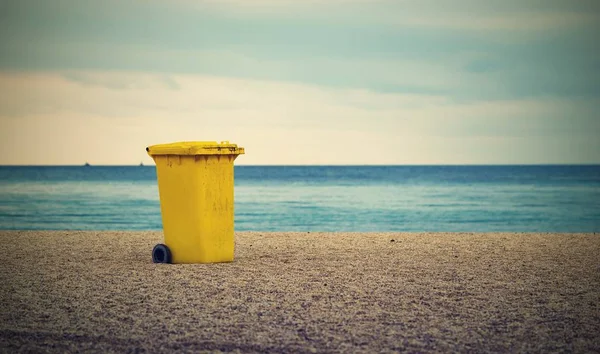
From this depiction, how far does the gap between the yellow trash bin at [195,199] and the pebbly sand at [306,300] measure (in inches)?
14.3

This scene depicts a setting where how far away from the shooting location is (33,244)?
10.7m

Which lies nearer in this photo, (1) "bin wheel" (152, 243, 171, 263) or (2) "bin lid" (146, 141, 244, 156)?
(2) "bin lid" (146, 141, 244, 156)

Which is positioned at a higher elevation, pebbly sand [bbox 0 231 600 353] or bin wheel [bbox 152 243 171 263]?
bin wheel [bbox 152 243 171 263]

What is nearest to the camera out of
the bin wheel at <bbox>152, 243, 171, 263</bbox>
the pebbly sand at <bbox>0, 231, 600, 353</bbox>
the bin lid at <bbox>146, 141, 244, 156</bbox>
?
the pebbly sand at <bbox>0, 231, 600, 353</bbox>

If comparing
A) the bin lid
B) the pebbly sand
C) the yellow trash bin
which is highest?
the bin lid

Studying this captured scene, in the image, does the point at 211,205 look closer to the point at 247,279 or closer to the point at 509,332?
the point at 247,279

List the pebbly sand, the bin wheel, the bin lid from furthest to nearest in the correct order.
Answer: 1. the bin wheel
2. the bin lid
3. the pebbly sand

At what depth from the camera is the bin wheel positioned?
28.1ft

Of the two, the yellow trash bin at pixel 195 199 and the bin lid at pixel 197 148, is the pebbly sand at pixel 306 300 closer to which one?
the yellow trash bin at pixel 195 199

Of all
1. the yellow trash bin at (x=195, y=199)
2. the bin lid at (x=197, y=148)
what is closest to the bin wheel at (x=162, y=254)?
the yellow trash bin at (x=195, y=199)

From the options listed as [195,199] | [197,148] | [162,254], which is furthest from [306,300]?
[162,254]

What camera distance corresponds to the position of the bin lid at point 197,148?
8281 mm

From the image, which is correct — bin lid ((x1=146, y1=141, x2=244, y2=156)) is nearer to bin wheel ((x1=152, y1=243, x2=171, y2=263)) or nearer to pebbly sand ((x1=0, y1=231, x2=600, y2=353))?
bin wheel ((x1=152, y1=243, x2=171, y2=263))

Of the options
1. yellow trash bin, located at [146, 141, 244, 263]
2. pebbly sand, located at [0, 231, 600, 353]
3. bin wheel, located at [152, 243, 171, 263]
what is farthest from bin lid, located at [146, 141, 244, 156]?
pebbly sand, located at [0, 231, 600, 353]
